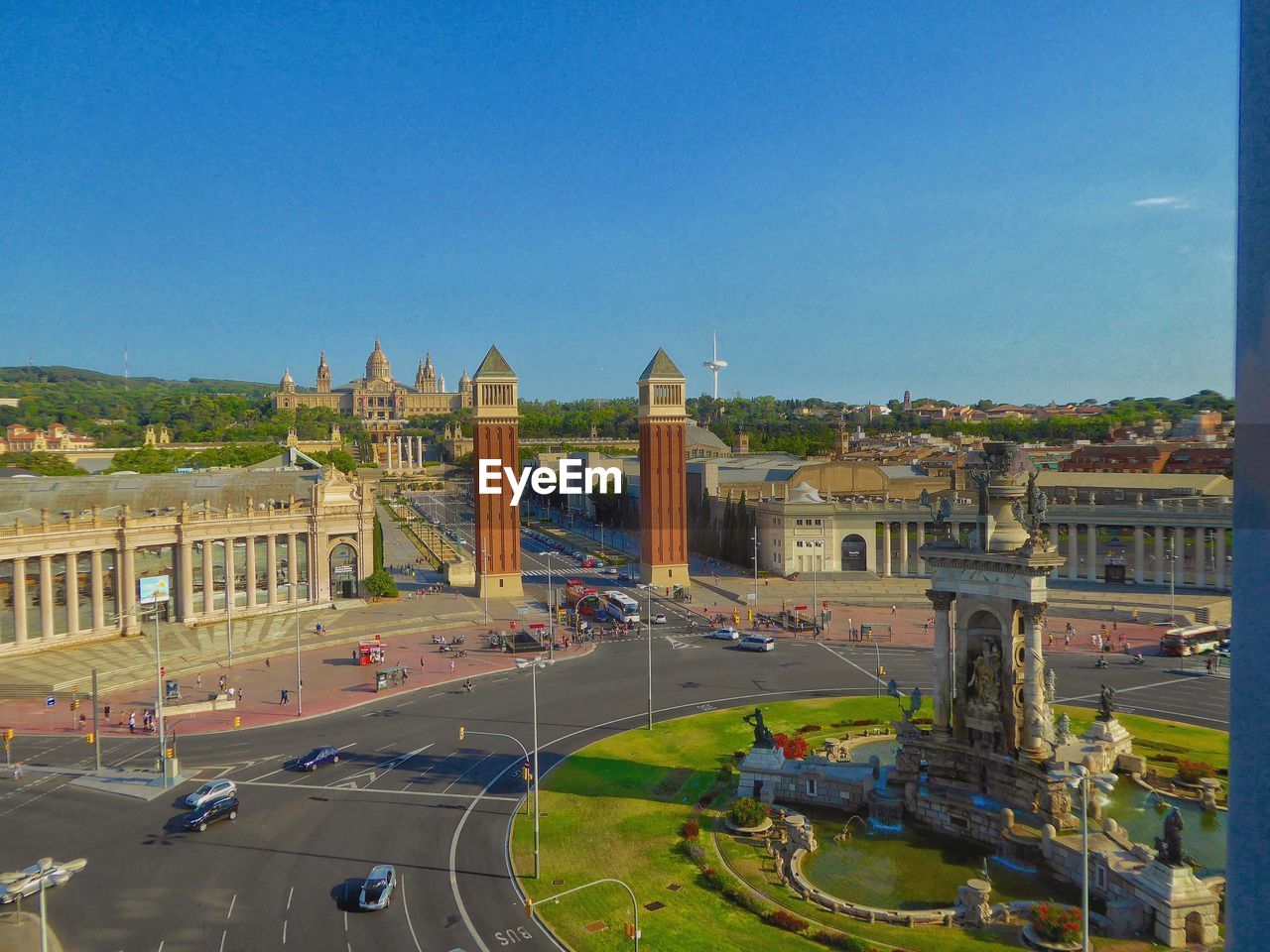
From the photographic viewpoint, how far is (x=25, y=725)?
5134cm

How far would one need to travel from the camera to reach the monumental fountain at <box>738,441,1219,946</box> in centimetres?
3328

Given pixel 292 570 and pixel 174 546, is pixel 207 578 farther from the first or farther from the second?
pixel 292 570

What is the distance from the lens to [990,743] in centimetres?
3688

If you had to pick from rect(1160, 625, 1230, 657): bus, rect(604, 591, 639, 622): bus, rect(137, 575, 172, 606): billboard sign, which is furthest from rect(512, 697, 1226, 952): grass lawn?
rect(137, 575, 172, 606): billboard sign

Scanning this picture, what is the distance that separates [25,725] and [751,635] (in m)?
49.0

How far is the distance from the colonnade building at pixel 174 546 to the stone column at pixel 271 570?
13 cm

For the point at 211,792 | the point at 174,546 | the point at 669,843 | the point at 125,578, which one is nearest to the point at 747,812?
the point at 669,843

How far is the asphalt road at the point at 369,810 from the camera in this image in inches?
1137

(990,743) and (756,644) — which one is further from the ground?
(990,743)

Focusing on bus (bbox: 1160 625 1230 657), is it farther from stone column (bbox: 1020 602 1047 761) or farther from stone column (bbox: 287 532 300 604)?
stone column (bbox: 287 532 300 604)

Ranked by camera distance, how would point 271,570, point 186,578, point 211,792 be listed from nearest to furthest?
1. point 211,792
2. point 186,578
3. point 271,570

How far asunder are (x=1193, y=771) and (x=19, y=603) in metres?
76.6

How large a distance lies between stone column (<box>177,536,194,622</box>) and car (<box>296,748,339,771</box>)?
1560 inches

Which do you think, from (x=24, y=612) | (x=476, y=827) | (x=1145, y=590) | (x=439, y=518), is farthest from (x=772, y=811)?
(x=439, y=518)
